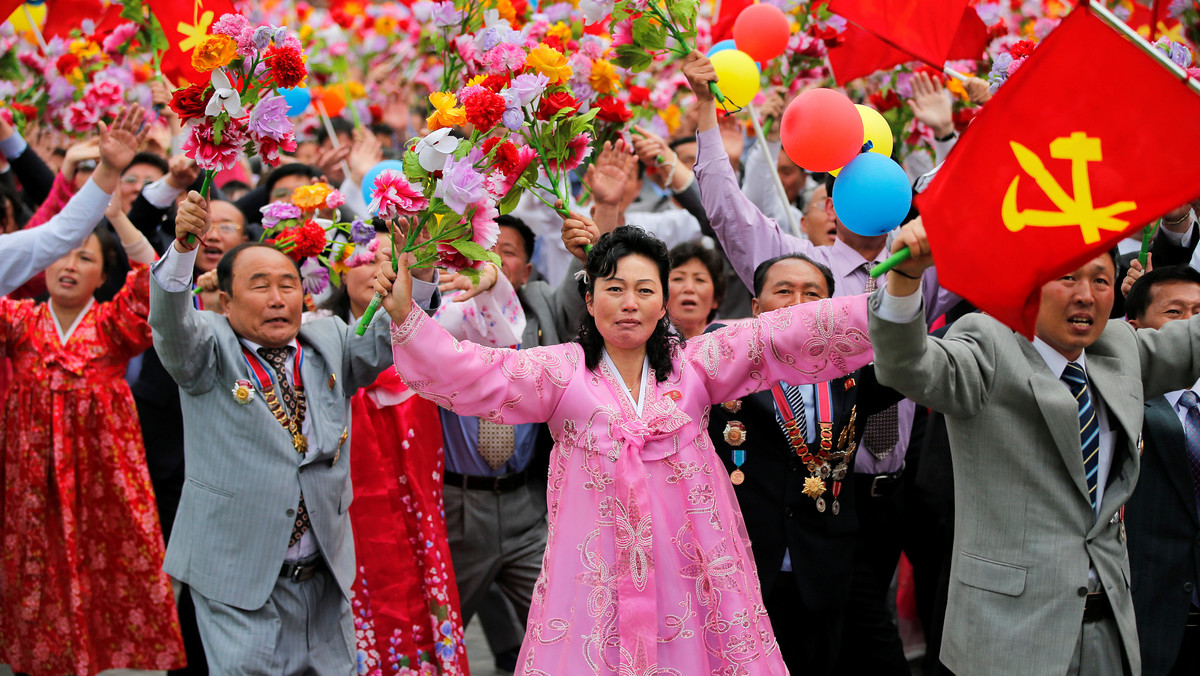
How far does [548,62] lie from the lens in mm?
3387

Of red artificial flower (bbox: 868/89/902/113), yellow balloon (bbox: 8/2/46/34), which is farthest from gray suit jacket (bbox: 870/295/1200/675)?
yellow balloon (bbox: 8/2/46/34)

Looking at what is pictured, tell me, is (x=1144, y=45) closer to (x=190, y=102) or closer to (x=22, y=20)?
(x=190, y=102)

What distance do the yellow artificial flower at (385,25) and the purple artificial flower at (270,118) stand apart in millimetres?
6054

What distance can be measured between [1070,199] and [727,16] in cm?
295

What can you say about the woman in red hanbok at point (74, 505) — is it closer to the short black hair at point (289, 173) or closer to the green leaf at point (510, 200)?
the short black hair at point (289, 173)

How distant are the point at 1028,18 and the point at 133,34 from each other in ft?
19.2

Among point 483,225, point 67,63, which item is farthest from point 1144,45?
point 67,63

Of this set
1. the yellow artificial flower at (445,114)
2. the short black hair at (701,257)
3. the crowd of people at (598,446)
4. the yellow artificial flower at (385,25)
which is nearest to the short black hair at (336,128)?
the yellow artificial flower at (385,25)

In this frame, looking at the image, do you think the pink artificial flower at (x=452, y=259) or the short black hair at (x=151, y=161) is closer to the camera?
the pink artificial flower at (x=452, y=259)

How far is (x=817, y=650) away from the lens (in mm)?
3740

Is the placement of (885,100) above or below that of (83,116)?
above

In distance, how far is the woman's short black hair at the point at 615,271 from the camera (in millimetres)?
3141

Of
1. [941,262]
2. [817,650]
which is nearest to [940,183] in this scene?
[941,262]

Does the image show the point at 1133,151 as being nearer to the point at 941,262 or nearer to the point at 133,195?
the point at 941,262
